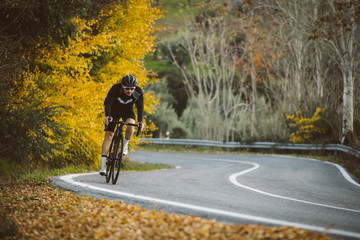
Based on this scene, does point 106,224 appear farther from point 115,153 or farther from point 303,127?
point 303,127

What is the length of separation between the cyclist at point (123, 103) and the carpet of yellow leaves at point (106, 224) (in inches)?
72.6

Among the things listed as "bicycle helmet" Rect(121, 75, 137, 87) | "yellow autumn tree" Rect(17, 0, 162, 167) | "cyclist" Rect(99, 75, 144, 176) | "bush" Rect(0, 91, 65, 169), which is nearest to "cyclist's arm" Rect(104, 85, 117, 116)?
"cyclist" Rect(99, 75, 144, 176)

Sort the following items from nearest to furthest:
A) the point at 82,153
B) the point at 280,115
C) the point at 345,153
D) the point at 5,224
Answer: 1. the point at 5,224
2. the point at 82,153
3. the point at 345,153
4. the point at 280,115

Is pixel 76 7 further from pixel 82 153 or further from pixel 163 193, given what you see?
pixel 163 193

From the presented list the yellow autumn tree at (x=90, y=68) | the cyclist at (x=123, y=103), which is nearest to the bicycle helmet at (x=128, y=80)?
the cyclist at (x=123, y=103)

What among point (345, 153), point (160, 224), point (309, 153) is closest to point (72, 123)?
point (160, 224)

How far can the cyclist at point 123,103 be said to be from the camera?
26.5 ft

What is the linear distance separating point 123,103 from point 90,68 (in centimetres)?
403

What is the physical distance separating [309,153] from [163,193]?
58.7ft

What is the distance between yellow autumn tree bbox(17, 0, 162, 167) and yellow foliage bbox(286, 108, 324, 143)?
12580mm

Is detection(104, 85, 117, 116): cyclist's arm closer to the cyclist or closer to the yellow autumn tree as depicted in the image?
the cyclist

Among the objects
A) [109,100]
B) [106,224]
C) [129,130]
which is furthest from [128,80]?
[106,224]

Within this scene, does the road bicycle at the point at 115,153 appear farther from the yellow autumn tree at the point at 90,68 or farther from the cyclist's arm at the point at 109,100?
the yellow autumn tree at the point at 90,68

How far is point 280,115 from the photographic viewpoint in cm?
2719
